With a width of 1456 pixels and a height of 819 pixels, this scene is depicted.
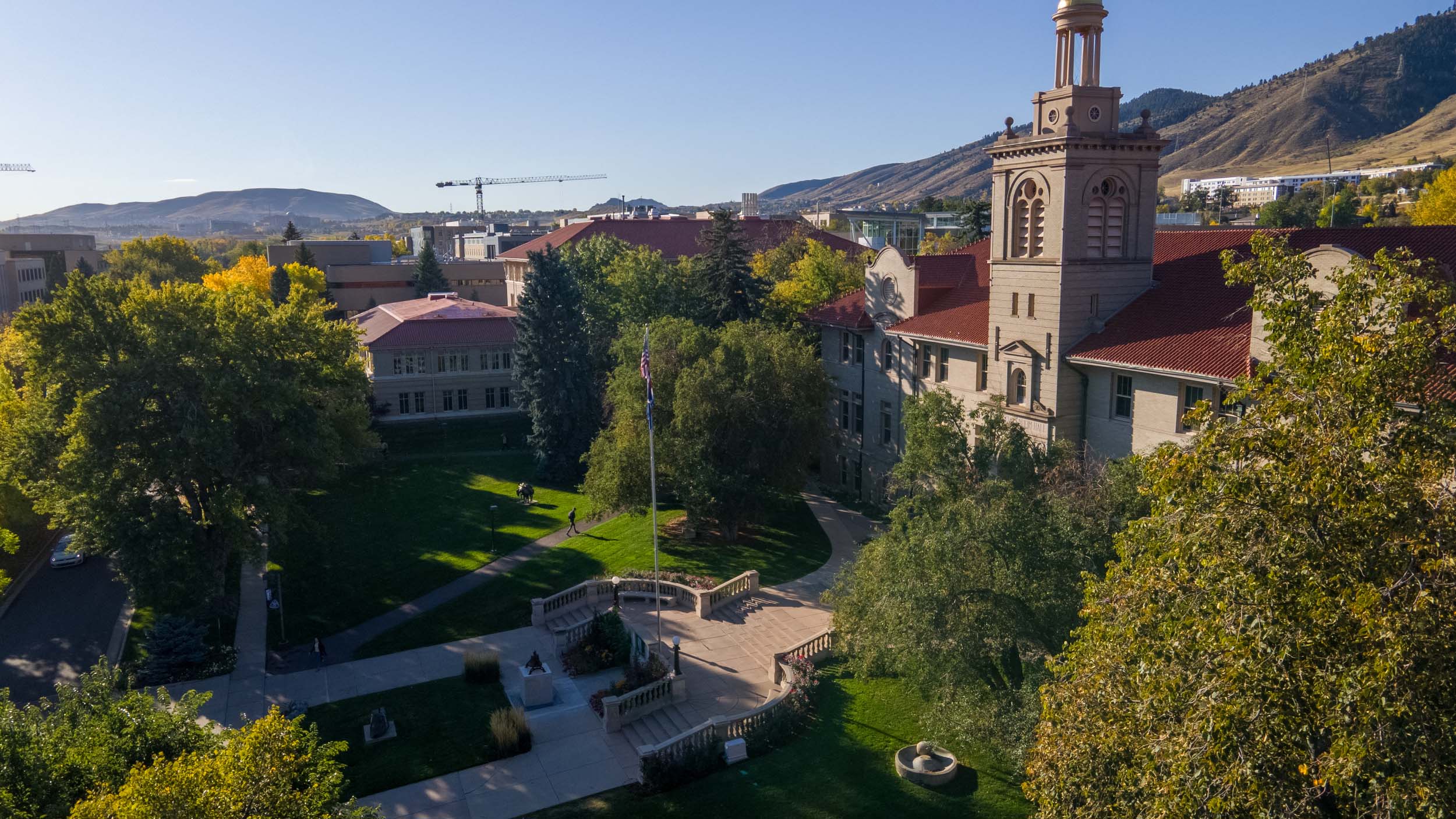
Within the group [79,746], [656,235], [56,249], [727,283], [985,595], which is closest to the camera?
[79,746]

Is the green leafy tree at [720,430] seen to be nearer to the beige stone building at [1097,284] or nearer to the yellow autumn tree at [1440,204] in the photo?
the beige stone building at [1097,284]

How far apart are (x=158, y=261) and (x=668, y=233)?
230ft

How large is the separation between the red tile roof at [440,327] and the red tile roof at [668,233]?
1651 cm

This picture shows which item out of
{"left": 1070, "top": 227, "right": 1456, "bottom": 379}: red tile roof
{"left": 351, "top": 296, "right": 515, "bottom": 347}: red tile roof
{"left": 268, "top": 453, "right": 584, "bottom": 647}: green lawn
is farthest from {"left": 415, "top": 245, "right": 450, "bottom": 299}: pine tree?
{"left": 1070, "top": 227, "right": 1456, "bottom": 379}: red tile roof

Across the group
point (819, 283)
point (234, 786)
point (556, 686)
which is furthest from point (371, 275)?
point (234, 786)

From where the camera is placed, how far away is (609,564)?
41250 millimetres

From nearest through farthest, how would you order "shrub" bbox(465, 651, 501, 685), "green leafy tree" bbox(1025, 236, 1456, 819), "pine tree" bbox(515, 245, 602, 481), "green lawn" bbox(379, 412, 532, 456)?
"green leafy tree" bbox(1025, 236, 1456, 819) < "shrub" bbox(465, 651, 501, 685) < "pine tree" bbox(515, 245, 602, 481) < "green lawn" bbox(379, 412, 532, 456)

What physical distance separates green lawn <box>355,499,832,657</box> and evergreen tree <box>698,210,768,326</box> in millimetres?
12724

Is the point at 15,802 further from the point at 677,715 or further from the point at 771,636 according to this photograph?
the point at 771,636

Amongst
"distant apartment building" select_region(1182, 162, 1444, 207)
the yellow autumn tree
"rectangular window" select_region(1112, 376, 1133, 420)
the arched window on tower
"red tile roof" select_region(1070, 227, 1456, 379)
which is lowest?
"rectangular window" select_region(1112, 376, 1133, 420)

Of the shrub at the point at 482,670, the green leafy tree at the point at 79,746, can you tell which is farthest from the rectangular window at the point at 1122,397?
the green leafy tree at the point at 79,746

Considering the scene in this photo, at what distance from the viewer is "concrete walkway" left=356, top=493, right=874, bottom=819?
2472 cm

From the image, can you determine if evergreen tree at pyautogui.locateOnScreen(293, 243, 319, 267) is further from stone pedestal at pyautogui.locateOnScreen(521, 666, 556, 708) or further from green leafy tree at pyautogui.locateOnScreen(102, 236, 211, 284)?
stone pedestal at pyautogui.locateOnScreen(521, 666, 556, 708)

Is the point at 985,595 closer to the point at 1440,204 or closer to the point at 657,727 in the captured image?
the point at 657,727
